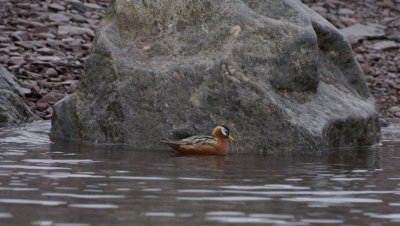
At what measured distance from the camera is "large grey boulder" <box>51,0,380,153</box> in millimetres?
10305

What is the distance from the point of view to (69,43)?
17969mm

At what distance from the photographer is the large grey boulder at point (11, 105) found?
41.2ft

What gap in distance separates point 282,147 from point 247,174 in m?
2.52

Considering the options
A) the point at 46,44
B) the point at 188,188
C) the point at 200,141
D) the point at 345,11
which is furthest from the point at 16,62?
the point at 345,11

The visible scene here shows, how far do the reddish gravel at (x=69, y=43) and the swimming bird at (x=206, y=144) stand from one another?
475cm

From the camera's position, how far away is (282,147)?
10.2 meters

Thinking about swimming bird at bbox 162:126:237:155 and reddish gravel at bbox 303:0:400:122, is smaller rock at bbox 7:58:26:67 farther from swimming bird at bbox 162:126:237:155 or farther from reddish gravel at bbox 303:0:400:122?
reddish gravel at bbox 303:0:400:122

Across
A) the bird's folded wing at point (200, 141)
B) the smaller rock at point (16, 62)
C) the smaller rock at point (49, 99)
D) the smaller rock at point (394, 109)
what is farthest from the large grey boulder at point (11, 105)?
the smaller rock at point (394, 109)

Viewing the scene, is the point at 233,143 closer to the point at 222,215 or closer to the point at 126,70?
the point at 126,70

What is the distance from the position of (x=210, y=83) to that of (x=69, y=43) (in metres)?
8.43

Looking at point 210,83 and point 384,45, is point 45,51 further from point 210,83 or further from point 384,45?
point 384,45

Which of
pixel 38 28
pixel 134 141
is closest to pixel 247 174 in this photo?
pixel 134 141

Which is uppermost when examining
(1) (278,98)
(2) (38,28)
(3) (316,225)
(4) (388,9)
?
(4) (388,9)

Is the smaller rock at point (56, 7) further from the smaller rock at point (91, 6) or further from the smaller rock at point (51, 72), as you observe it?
the smaller rock at point (51, 72)
